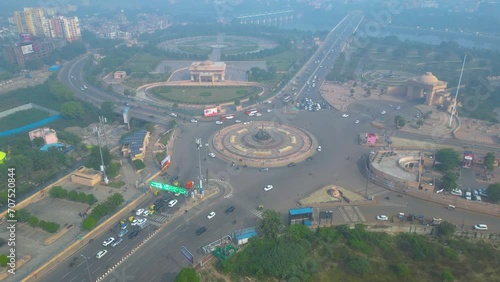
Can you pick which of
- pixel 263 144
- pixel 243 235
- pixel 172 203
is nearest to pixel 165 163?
pixel 172 203

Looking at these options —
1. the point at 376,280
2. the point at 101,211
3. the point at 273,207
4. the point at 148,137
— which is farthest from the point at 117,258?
the point at 148,137

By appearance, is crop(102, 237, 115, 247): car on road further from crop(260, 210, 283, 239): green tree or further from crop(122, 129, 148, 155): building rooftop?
crop(122, 129, 148, 155): building rooftop

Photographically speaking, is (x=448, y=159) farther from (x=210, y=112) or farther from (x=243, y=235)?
(x=210, y=112)

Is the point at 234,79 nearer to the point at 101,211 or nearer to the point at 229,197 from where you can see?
the point at 229,197

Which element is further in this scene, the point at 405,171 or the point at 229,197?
the point at 405,171

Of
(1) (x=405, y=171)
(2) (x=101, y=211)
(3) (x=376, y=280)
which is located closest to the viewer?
(3) (x=376, y=280)

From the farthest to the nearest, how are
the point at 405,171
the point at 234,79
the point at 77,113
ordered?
the point at 234,79, the point at 77,113, the point at 405,171

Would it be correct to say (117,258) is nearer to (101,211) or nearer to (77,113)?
(101,211)
